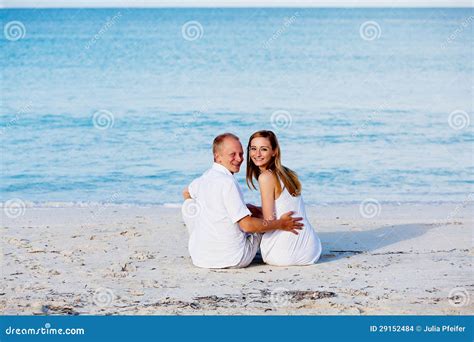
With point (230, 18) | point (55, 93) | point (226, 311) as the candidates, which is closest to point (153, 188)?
point (226, 311)

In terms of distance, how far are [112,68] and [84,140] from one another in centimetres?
1841

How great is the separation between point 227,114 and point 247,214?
1591 centimetres

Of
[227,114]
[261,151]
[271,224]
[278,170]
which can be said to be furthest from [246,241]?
[227,114]

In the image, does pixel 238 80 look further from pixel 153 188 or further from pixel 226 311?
pixel 226 311

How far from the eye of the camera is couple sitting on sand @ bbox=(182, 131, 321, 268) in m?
6.98

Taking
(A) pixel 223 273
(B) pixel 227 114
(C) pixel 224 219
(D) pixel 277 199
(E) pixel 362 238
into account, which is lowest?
(A) pixel 223 273

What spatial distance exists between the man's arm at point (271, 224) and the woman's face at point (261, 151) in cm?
51

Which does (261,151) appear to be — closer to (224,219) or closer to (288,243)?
(224,219)

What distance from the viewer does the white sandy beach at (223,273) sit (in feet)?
20.0

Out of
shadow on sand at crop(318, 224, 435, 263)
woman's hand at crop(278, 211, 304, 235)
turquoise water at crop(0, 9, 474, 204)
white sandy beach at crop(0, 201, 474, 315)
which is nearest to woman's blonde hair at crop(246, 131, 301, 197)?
woman's hand at crop(278, 211, 304, 235)

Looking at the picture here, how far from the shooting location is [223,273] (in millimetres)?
7105

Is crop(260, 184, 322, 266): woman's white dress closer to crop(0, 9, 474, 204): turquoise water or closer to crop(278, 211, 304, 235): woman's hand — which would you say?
crop(278, 211, 304, 235): woman's hand

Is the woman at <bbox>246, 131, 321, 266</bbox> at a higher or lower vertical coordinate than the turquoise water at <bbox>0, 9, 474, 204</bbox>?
lower

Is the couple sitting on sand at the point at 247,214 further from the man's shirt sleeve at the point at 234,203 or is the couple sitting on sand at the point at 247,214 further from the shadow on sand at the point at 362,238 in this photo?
the shadow on sand at the point at 362,238
